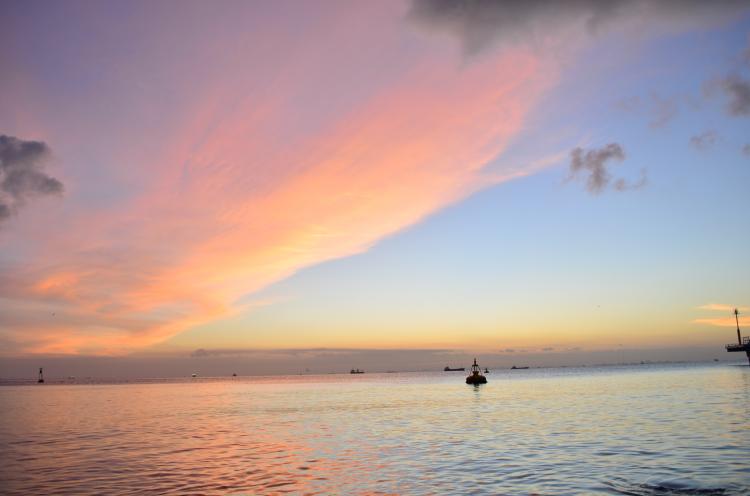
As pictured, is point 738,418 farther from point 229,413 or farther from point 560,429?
point 229,413

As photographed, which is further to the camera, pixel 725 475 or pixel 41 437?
pixel 41 437

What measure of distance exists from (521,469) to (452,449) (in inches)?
322

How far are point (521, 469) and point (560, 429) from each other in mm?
18793

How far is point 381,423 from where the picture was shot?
179 ft

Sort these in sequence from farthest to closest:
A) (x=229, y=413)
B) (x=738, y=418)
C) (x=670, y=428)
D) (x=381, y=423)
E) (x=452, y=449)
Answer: (x=229, y=413), (x=381, y=423), (x=738, y=418), (x=670, y=428), (x=452, y=449)

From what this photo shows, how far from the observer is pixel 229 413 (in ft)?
245

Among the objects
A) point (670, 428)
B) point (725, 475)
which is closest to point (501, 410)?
point (670, 428)

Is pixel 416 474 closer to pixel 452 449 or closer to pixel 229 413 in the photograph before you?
pixel 452 449

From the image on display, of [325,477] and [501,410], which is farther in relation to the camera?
[501,410]

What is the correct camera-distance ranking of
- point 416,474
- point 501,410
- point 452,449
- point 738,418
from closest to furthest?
1. point 416,474
2. point 452,449
3. point 738,418
4. point 501,410

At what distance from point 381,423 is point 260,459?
22.9 metres

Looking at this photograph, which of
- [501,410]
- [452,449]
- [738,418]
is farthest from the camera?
[501,410]

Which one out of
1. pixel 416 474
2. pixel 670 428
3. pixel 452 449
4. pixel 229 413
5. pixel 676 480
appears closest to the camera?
pixel 676 480

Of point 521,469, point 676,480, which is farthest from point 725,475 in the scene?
point 521,469
